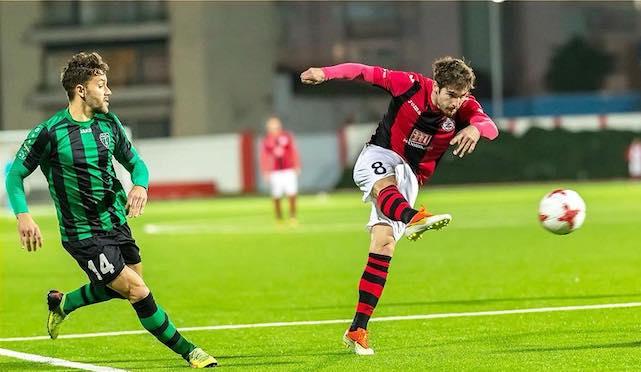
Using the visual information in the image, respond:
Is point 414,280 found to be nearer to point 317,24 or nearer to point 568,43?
point 317,24

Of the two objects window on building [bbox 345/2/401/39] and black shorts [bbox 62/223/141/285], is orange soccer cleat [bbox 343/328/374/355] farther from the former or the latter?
window on building [bbox 345/2/401/39]

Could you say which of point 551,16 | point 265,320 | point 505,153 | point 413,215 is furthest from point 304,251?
point 551,16

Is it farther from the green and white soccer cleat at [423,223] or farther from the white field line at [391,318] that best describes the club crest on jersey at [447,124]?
the white field line at [391,318]

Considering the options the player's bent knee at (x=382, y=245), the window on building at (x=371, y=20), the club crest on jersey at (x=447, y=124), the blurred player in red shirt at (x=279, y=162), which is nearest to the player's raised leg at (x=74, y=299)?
the player's bent knee at (x=382, y=245)

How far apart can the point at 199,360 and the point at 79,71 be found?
2.04 metres

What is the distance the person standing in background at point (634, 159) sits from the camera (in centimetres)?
5218

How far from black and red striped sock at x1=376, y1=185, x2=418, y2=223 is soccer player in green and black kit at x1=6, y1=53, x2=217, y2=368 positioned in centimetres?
162

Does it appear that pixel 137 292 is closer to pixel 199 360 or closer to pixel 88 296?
pixel 199 360

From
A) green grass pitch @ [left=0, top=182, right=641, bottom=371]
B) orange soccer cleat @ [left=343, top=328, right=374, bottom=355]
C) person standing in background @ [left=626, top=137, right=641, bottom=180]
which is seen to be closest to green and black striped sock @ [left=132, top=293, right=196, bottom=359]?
green grass pitch @ [left=0, top=182, right=641, bottom=371]

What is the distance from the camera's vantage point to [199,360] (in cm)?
876

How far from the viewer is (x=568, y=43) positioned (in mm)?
96438

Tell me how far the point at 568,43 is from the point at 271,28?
32132 millimetres

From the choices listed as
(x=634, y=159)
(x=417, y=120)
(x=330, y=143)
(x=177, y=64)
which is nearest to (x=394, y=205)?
(x=417, y=120)

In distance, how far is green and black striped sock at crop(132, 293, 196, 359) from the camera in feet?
28.4
